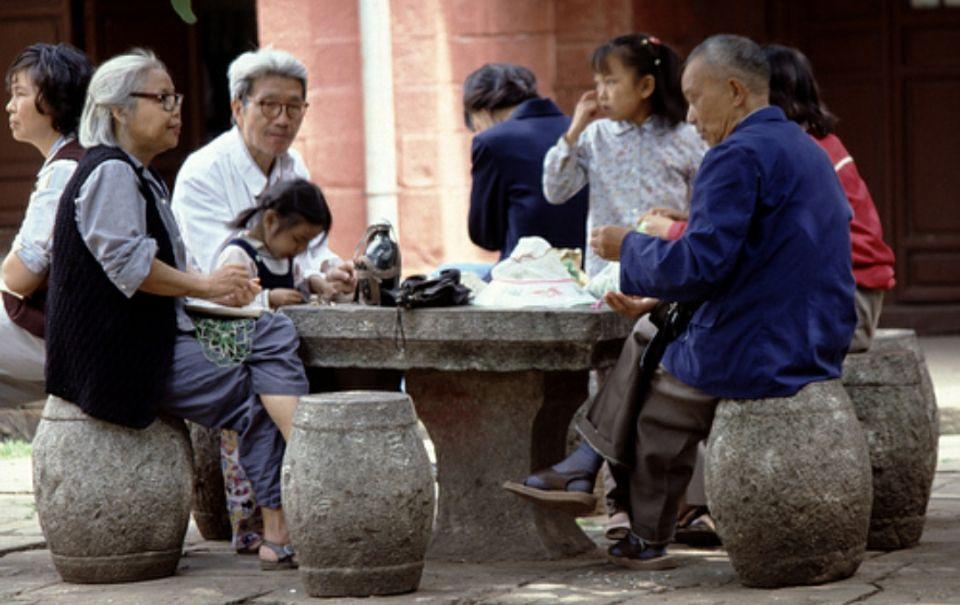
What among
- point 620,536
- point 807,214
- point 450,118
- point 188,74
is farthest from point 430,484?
point 188,74

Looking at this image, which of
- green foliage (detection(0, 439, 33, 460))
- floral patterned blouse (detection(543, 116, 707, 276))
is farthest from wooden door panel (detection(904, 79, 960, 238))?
floral patterned blouse (detection(543, 116, 707, 276))

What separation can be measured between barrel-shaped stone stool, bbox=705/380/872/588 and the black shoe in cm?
48

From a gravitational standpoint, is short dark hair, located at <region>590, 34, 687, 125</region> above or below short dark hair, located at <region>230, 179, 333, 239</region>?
above

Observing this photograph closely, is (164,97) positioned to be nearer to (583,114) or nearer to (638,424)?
(583,114)

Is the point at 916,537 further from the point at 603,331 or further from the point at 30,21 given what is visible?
the point at 30,21

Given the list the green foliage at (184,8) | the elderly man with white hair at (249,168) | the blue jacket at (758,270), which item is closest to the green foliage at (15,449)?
the elderly man with white hair at (249,168)

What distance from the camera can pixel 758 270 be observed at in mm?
6301

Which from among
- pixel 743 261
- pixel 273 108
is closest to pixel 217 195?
pixel 273 108

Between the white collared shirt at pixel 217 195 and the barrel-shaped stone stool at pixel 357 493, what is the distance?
4.51 ft

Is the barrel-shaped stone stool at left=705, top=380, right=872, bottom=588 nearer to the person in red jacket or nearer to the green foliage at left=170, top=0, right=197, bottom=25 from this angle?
the person in red jacket

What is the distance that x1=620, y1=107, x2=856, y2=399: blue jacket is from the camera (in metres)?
6.25


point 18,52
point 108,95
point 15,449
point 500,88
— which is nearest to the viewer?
point 108,95

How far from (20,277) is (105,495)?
0.90 meters

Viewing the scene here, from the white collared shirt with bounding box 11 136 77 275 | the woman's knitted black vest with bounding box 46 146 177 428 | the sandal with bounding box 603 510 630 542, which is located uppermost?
the white collared shirt with bounding box 11 136 77 275
